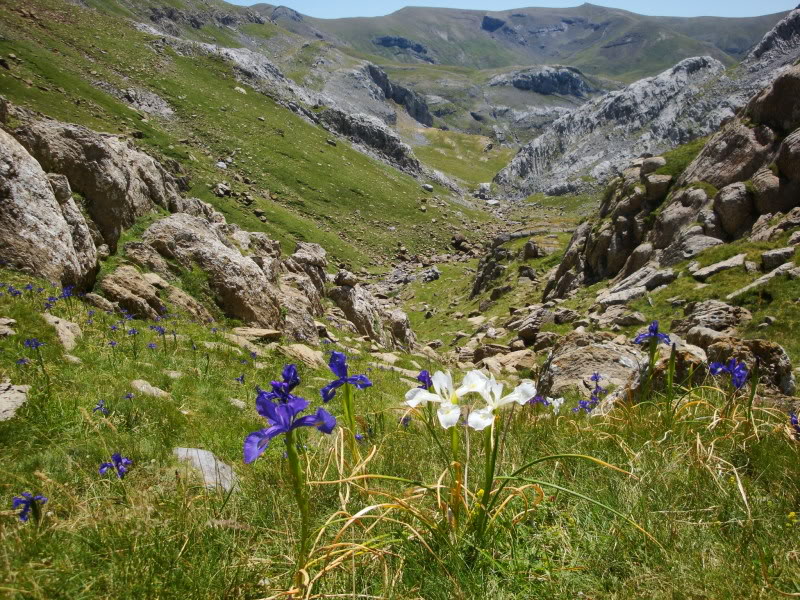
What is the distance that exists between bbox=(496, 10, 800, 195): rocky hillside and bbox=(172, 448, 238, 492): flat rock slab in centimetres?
14057

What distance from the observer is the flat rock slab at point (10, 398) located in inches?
175

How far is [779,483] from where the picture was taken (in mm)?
2822

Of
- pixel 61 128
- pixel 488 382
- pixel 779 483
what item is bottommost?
pixel 779 483

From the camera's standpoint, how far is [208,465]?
4.01 m

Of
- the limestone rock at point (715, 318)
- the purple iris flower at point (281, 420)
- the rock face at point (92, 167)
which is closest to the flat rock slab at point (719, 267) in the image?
the limestone rock at point (715, 318)

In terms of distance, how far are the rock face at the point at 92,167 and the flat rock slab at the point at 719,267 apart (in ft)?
75.9

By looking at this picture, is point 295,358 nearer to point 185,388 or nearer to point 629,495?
point 185,388

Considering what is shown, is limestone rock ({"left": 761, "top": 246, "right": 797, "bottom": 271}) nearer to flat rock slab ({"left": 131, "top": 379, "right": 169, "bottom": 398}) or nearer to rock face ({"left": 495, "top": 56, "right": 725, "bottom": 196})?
flat rock slab ({"left": 131, "top": 379, "right": 169, "bottom": 398})

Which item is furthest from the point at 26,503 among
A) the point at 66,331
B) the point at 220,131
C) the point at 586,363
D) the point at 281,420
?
A: the point at 220,131

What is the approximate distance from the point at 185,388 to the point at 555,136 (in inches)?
6845

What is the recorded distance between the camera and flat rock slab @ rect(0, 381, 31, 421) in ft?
14.5

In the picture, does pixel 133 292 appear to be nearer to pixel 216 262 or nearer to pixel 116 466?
pixel 216 262

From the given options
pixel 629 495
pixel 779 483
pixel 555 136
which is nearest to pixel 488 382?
pixel 629 495

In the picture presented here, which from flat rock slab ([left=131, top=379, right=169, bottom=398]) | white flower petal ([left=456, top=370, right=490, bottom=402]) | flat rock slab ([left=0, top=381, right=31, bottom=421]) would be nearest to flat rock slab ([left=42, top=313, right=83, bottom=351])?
flat rock slab ([left=131, top=379, right=169, bottom=398])
